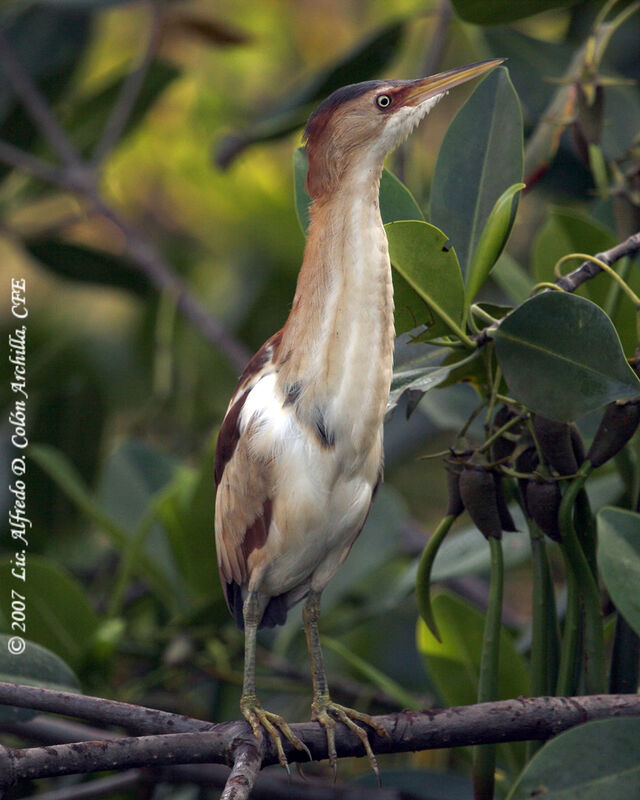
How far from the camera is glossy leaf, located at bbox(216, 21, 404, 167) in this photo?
1.71 m

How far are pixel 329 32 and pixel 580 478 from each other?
8.26ft

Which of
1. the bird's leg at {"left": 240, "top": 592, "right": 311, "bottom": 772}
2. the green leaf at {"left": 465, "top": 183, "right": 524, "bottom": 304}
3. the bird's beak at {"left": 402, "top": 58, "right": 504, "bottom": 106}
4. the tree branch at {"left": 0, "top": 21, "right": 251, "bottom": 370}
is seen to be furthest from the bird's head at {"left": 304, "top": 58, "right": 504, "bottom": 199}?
the tree branch at {"left": 0, "top": 21, "right": 251, "bottom": 370}

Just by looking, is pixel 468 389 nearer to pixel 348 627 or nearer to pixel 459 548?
pixel 459 548

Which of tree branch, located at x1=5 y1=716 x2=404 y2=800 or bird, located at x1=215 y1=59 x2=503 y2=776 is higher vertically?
bird, located at x1=215 y1=59 x2=503 y2=776

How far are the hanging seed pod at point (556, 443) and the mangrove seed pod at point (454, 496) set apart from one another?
9 cm

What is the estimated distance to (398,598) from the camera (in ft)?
4.66

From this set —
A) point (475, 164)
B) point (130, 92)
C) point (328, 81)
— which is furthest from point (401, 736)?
point (130, 92)

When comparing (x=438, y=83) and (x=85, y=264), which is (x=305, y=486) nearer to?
(x=438, y=83)

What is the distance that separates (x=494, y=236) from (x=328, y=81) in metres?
0.95

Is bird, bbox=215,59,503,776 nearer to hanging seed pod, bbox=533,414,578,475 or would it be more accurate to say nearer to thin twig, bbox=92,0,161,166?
hanging seed pod, bbox=533,414,578,475

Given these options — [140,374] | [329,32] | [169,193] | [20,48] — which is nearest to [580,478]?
[140,374]

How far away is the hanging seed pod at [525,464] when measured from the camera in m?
0.93

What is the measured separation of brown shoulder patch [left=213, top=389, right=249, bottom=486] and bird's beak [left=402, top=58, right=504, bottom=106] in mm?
344

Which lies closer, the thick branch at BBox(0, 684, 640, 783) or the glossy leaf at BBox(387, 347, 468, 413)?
the thick branch at BBox(0, 684, 640, 783)
